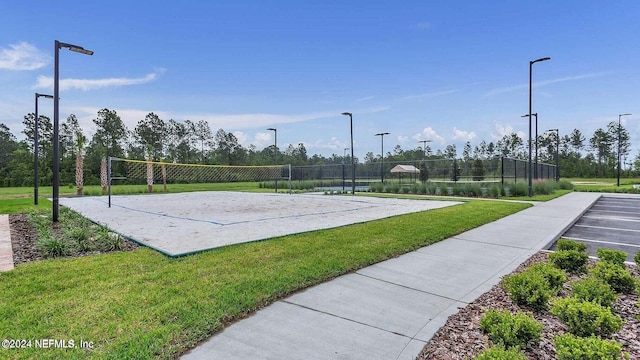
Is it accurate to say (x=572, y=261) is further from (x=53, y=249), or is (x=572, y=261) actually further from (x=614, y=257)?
(x=53, y=249)

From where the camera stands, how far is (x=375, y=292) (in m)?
3.65

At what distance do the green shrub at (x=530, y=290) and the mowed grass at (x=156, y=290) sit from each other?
5.86ft

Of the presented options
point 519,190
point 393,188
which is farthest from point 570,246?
point 393,188

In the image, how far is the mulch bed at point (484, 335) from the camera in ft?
8.00

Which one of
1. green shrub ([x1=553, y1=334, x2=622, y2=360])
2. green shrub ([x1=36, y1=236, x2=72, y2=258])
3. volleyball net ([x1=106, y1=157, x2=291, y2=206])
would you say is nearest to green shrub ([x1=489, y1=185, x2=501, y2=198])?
volleyball net ([x1=106, y1=157, x2=291, y2=206])

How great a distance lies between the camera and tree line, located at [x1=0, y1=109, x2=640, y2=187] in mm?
34344

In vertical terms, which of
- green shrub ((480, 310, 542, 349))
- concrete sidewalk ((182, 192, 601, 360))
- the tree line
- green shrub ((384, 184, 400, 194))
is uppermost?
the tree line

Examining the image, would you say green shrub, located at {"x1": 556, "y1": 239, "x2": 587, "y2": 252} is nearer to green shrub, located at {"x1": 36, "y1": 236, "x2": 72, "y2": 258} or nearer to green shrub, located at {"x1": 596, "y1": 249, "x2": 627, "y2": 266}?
green shrub, located at {"x1": 596, "y1": 249, "x2": 627, "y2": 266}

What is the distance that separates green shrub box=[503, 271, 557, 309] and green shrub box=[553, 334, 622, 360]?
107 cm

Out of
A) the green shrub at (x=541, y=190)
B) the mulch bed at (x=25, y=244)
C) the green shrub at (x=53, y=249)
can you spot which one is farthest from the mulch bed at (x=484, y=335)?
the green shrub at (x=541, y=190)

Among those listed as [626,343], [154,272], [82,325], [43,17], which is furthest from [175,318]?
[43,17]

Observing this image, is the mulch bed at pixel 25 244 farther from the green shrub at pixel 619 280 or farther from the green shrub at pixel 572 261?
the green shrub at pixel 619 280

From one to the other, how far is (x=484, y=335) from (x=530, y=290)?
103cm

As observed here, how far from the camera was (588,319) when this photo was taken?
2.68m
